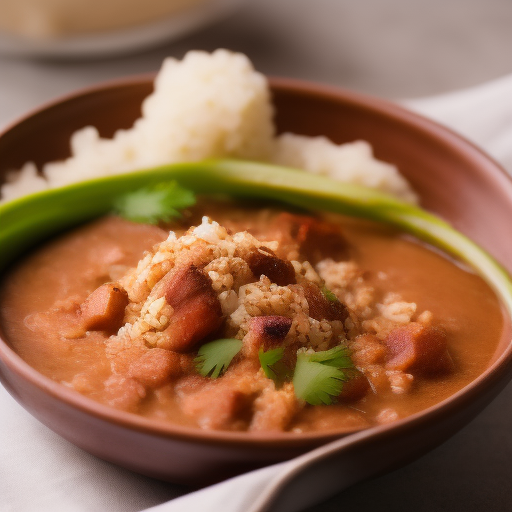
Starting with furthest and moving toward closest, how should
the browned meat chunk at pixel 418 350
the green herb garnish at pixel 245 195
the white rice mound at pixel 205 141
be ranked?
the white rice mound at pixel 205 141 < the green herb garnish at pixel 245 195 < the browned meat chunk at pixel 418 350

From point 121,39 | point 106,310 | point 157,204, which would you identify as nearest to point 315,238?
point 157,204

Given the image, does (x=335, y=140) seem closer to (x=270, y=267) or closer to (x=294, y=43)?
(x=270, y=267)

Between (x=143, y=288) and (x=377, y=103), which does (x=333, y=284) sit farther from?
(x=377, y=103)

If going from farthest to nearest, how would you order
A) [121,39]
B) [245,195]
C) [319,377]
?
[121,39] < [245,195] < [319,377]

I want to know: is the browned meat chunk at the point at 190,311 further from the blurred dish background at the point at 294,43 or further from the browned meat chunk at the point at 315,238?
the blurred dish background at the point at 294,43

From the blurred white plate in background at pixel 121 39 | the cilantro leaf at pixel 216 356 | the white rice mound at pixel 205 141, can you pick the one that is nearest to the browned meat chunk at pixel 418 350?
the cilantro leaf at pixel 216 356
